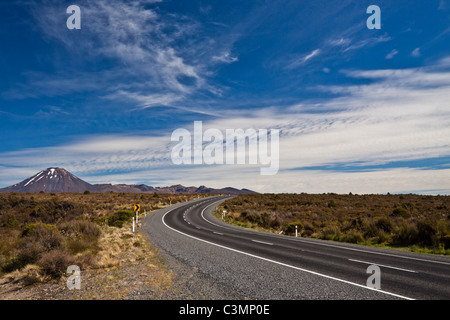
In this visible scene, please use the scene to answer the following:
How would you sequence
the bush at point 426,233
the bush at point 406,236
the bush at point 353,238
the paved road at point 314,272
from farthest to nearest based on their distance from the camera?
the bush at point 353,238 < the bush at point 406,236 < the bush at point 426,233 < the paved road at point 314,272

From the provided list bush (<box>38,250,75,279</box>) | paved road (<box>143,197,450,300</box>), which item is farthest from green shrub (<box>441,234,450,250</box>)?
bush (<box>38,250,75,279</box>)

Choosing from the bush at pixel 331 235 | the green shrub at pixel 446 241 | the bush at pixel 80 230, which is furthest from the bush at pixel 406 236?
the bush at pixel 80 230

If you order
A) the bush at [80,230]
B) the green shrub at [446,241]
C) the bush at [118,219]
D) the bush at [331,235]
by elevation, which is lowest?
the bush at [331,235]

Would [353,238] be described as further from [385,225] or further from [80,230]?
[80,230]

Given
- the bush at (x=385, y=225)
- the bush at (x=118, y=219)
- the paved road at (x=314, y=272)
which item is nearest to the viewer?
the paved road at (x=314, y=272)

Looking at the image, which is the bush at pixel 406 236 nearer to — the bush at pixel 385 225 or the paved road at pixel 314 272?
the bush at pixel 385 225

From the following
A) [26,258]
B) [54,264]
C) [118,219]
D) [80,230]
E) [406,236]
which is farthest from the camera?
[118,219]

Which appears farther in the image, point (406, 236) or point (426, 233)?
point (406, 236)

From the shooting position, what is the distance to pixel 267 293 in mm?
6172

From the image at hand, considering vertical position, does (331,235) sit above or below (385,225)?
below

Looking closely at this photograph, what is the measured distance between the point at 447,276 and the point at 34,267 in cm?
1288

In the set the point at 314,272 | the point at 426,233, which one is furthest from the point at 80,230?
the point at 426,233

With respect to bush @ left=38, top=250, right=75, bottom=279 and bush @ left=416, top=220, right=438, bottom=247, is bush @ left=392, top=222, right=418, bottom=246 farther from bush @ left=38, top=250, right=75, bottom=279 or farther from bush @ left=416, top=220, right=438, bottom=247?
bush @ left=38, top=250, right=75, bottom=279
